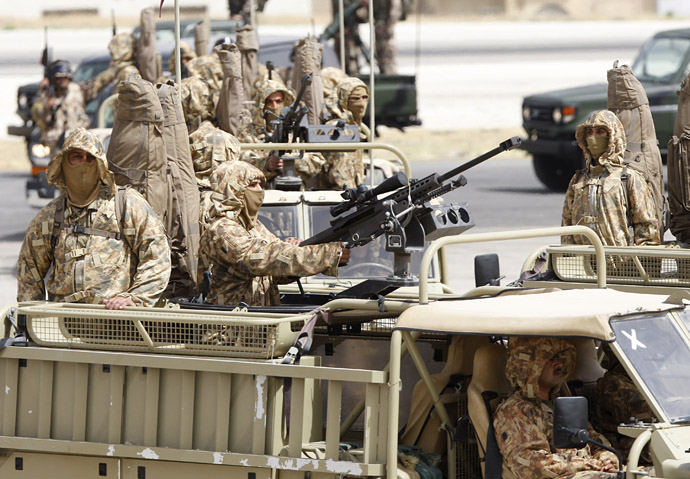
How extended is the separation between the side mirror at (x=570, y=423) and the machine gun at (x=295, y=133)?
571 cm

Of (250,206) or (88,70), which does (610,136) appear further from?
(88,70)

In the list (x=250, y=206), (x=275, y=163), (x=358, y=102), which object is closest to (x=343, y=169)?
(x=275, y=163)

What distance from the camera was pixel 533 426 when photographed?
20.5 ft

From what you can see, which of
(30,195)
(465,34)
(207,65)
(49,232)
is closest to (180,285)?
(49,232)

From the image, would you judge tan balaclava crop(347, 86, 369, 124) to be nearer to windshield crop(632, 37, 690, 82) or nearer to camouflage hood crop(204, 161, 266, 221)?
camouflage hood crop(204, 161, 266, 221)

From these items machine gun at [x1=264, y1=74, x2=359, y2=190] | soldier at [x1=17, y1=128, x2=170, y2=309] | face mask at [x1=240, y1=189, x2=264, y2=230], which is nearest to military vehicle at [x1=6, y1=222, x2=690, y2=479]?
soldier at [x1=17, y1=128, x2=170, y2=309]

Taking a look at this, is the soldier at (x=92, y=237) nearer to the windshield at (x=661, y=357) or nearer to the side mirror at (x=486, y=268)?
the side mirror at (x=486, y=268)

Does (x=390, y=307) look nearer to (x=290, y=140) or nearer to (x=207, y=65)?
(x=290, y=140)

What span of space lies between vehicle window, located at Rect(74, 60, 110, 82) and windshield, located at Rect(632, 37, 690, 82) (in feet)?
26.8

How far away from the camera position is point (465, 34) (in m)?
59.0

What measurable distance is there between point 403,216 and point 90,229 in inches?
67.1

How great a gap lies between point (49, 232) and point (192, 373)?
1525 mm

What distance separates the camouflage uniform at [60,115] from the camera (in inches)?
743

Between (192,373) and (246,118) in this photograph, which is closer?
(192,373)
